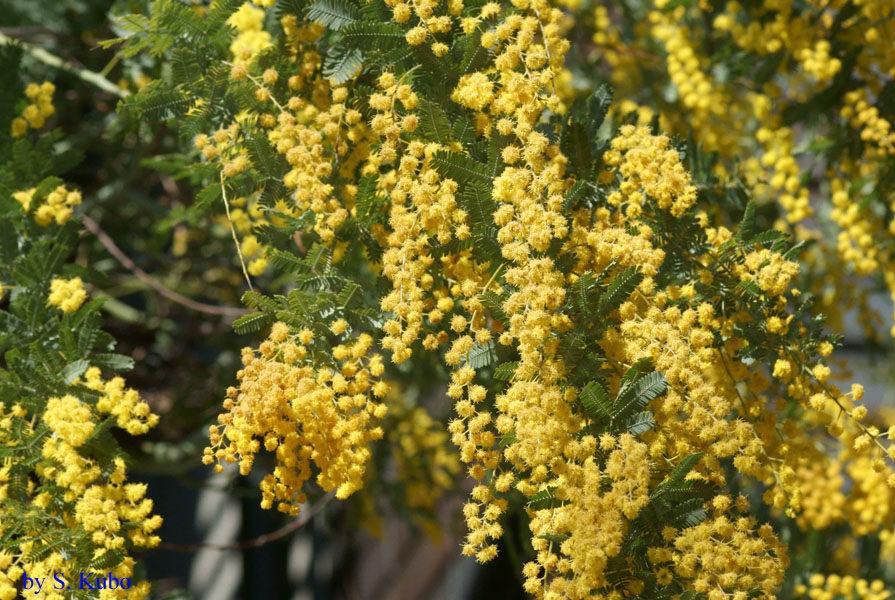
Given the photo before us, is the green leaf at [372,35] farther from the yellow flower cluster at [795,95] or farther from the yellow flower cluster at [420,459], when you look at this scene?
the yellow flower cluster at [420,459]

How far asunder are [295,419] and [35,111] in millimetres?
841

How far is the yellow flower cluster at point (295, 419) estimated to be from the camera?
0.98 m

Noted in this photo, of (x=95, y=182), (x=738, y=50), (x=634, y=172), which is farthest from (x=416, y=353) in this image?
(x=95, y=182)

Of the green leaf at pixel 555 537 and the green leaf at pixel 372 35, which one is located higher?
the green leaf at pixel 372 35

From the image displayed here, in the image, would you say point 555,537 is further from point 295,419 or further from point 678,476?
point 295,419

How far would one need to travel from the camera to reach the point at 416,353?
62.3 inches

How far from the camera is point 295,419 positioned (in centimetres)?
101

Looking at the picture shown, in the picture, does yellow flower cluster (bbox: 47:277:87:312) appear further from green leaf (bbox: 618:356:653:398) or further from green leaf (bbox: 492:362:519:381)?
green leaf (bbox: 618:356:653:398)

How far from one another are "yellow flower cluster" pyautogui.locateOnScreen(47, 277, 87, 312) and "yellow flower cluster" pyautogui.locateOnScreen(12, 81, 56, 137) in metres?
0.35

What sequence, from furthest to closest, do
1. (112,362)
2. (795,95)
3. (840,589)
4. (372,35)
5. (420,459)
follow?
(420,459) → (795,95) → (840,589) → (112,362) → (372,35)

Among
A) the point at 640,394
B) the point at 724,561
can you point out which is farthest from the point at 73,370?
the point at 724,561

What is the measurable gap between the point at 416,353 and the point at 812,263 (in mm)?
1042

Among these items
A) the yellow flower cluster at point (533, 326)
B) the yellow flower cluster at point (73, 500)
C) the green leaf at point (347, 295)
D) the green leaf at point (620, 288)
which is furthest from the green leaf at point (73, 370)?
the green leaf at point (620, 288)

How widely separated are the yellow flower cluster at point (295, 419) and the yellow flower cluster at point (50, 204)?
526 mm
